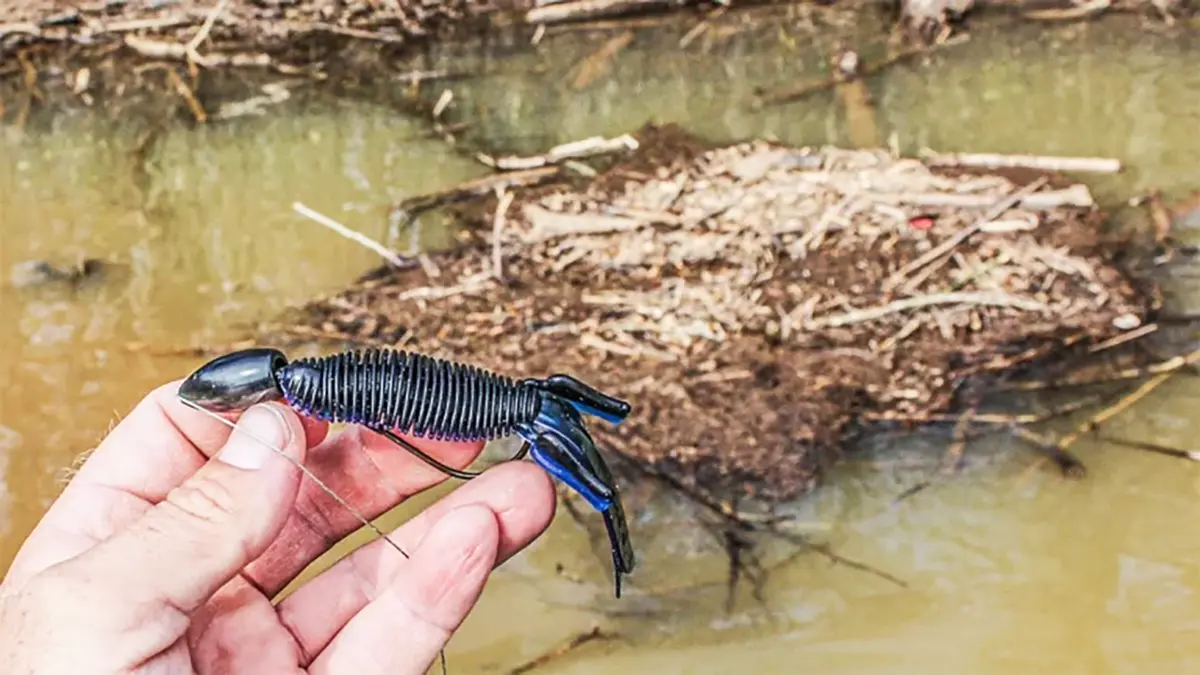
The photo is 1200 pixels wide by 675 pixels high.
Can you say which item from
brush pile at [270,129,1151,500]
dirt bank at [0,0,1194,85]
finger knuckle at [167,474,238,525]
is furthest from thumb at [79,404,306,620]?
dirt bank at [0,0,1194,85]

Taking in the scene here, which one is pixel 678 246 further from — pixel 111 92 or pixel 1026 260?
pixel 111 92

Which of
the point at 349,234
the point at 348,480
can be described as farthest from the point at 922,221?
the point at 348,480

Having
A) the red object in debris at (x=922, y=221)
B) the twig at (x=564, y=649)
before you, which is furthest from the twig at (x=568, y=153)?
the twig at (x=564, y=649)

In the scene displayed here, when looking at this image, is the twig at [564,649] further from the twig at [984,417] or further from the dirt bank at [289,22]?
the dirt bank at [289,22]

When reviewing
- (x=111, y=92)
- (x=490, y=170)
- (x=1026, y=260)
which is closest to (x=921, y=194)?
(x=1026, y=260)

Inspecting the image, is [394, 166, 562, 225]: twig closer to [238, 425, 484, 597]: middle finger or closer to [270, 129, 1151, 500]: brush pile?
[270, 129, 1151, 500]: brush pile

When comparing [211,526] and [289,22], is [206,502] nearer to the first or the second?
[211,526]
